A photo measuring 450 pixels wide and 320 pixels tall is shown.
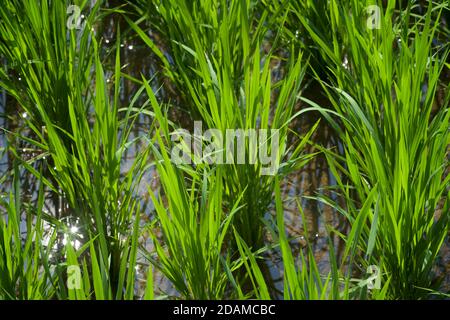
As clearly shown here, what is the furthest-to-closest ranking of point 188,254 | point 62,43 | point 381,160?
point 62,43
point 381,160
point 188,254

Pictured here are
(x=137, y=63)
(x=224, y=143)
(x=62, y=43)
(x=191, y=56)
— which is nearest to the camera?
(x=224, y=143)

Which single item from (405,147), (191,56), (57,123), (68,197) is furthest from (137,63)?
(405,147)

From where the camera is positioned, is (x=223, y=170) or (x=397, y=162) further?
(x=223, y=170)

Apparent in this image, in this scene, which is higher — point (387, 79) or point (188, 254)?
point (387, 79)

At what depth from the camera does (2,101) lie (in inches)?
83.4

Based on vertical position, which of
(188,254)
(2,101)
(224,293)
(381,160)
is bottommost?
(224,293)

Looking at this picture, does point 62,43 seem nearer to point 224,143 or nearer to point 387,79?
point 224,143

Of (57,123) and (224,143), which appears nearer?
(224,143)

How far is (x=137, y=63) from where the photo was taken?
223 centimetres

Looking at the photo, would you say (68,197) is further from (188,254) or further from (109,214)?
(188,254)

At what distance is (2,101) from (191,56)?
51cm

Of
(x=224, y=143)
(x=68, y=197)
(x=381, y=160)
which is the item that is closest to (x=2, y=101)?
(x=68, y=197)

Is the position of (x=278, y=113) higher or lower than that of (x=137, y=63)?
lower

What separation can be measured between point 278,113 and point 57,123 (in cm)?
51
